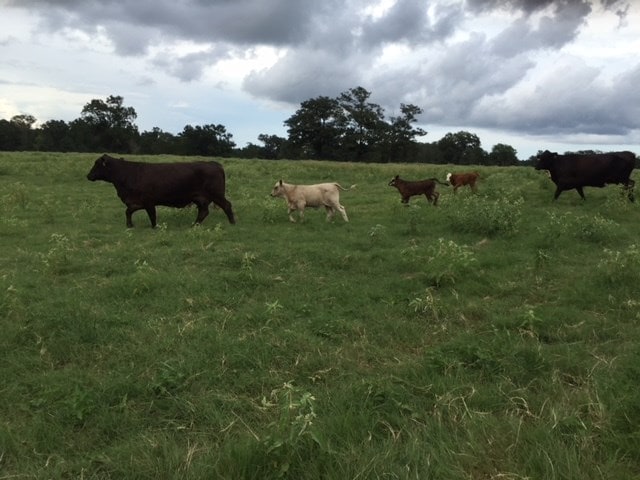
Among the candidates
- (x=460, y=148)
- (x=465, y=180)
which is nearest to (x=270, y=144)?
(x=460, y=148)

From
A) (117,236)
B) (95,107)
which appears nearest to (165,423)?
(117,236)

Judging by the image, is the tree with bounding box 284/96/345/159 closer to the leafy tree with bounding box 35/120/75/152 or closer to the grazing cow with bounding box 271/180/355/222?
the leafy tree with bounding box 35/120/75/152

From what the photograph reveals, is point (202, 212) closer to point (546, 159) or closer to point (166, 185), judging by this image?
point (166, 185)

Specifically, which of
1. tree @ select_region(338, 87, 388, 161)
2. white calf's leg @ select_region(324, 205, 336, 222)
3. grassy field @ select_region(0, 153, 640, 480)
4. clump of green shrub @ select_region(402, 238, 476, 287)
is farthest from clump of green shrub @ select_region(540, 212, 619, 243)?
tree @ select_region(338, 87, 388, 161)

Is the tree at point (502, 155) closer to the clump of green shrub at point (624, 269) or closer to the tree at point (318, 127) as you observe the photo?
the tree at point (318, 127)

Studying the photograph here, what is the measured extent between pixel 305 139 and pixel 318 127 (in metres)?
2.74

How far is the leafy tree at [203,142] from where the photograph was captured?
87.0 metres

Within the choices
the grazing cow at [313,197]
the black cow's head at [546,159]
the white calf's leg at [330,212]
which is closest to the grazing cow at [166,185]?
the grazing cow at [313,197]

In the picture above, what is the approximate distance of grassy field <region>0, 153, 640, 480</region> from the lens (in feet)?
10.7

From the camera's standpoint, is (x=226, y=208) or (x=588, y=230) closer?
(x=588, y=230)

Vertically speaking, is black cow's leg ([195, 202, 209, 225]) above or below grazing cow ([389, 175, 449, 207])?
below

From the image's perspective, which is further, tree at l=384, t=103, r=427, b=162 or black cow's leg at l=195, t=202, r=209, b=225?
tree at l=384, t=103, r=427, b=162

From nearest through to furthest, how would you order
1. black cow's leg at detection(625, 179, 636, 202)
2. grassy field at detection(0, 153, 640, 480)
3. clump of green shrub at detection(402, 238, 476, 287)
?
grassy field at detection(0, 153, 640, 480) < clump of green shrub at detection(402, 238, 476, 287) < black cow's leg at detection(625, 179, 636, 202)

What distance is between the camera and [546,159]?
15602 millimetres
